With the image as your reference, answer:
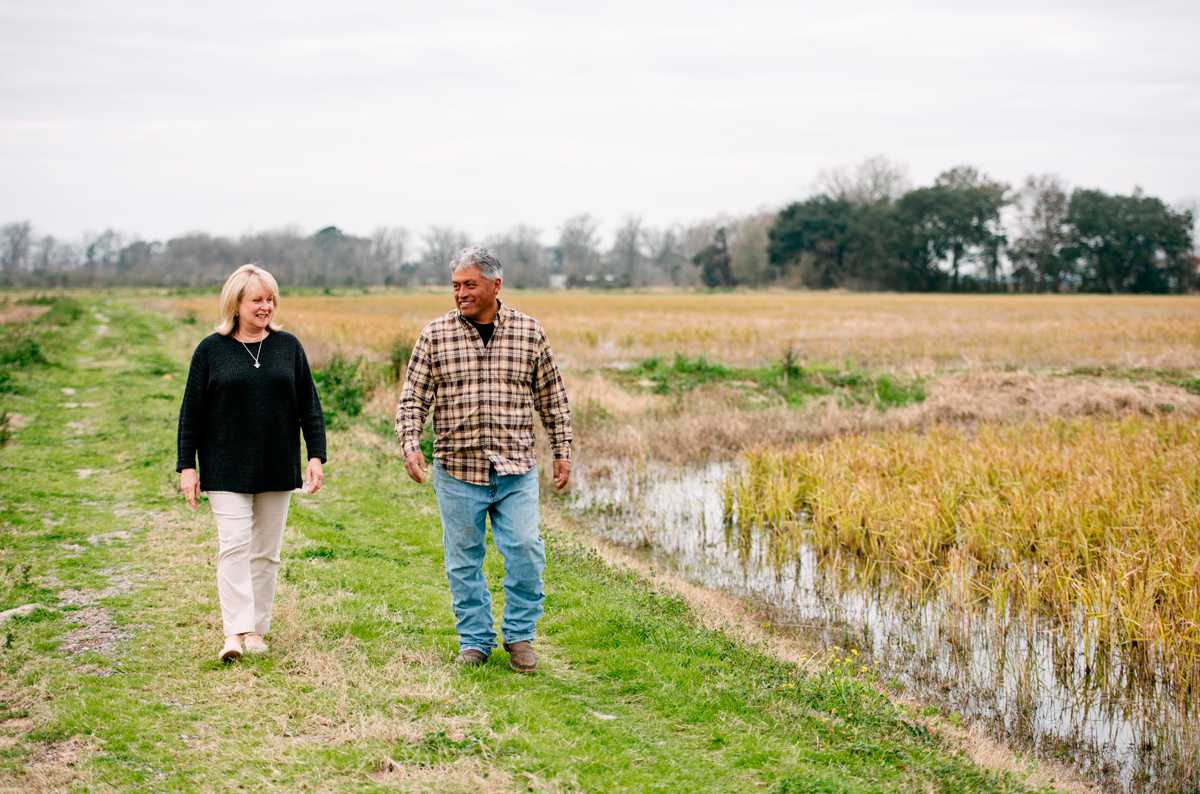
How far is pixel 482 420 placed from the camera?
4961 mm

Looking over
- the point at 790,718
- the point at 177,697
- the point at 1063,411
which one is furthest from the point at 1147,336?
the point at 177,697

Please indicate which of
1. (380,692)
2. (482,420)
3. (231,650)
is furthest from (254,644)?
(482,420)

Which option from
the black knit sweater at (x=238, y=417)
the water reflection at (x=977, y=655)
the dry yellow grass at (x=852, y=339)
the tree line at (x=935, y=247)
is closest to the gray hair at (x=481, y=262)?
the black knit sweater at (x=238, y=417)

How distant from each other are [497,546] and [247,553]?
1385mm

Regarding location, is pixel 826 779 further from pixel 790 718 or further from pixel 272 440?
pixel 272 440

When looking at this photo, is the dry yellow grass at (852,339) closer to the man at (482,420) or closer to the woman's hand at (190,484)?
the woman's hand at (190,484)

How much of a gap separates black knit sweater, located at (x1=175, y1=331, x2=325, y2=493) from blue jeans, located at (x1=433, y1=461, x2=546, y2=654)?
35.3 inches

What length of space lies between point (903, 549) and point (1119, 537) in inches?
73.5

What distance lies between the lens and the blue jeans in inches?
199

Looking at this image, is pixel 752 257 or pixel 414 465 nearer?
pixel 414 465

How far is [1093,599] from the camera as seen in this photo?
6.59 metres

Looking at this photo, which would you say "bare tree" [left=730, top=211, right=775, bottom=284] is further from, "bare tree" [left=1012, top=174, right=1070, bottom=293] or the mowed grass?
the mowed grass

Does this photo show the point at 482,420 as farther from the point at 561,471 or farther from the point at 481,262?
the point at 481,262

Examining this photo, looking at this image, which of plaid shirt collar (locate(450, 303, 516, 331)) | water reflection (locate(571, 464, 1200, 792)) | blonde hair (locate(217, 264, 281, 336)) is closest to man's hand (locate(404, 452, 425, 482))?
plaid shirt collar (locate(450, 303, 516, 331))
